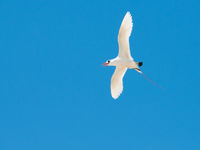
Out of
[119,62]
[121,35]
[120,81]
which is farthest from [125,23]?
[120,81]

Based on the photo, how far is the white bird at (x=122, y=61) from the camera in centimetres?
1917

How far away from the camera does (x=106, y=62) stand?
67.1 ft

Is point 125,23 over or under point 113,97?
→ over

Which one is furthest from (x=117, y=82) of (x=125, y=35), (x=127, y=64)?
(x=125, y=35)

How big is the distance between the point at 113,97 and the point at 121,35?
3.47 m

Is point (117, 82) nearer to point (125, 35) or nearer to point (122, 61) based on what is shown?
point (122, 61)

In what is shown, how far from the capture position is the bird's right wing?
68.7ft

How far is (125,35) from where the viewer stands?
19.3 meters

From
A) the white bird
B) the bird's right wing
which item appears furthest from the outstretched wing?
the bird's right wing

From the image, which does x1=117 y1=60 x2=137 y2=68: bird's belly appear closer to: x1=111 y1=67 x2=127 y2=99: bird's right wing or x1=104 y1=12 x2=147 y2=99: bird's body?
x1=104 y1=12 x2=147 y2=99: bird's body

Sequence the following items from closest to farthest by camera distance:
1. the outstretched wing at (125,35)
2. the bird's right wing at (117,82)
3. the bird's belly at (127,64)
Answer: the outstretched wing at (125,35) → the bird's belly at (127,64) → the bird's right wing at (117,82)

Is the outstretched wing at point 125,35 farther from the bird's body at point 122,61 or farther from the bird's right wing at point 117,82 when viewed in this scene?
the bird's right wing at point 117,82

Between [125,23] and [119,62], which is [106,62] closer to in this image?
[119,62]

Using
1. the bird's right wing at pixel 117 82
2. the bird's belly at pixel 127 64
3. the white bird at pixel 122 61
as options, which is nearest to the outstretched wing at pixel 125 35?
the white bird at pixel 122 61
